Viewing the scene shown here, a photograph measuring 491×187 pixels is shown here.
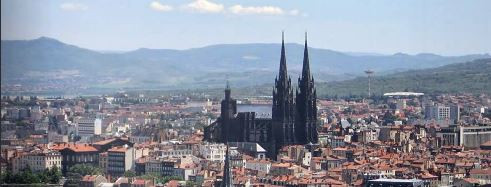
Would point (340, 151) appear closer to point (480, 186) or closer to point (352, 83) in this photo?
point (480, 186)

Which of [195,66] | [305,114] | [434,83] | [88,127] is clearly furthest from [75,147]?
[195,66]

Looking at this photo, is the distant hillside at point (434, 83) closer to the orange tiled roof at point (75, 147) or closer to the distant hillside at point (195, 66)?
the distant hillside at point (195, 66)

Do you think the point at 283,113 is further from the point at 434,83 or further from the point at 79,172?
the point at 434,83

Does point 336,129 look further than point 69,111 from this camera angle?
No

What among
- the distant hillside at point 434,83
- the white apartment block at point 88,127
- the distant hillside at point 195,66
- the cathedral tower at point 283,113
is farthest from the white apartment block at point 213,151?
the distant hillside at point 434,83

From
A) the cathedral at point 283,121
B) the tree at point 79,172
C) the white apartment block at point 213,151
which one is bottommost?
the tree at point 79,172

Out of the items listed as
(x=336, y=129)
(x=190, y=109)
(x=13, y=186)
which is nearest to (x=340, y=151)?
(x=336, y=129)

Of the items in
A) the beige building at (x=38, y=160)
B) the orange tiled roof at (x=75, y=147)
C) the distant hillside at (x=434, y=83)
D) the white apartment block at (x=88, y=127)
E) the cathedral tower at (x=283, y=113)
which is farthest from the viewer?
the distant hillside at (x=434, y=83)
